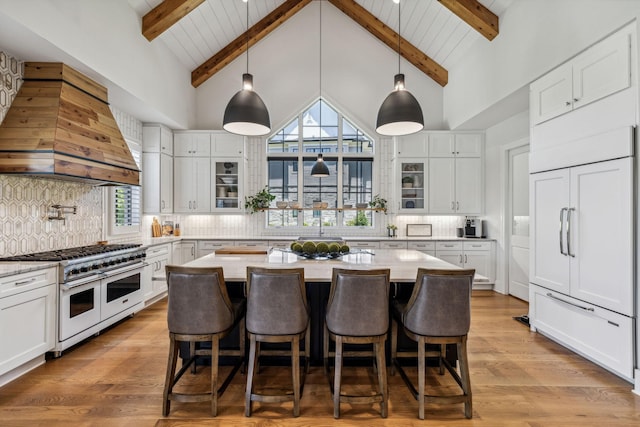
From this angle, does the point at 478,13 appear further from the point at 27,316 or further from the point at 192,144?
the point at 27,316

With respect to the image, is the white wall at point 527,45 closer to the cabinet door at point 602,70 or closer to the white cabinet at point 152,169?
the cabinet door at point 602,70

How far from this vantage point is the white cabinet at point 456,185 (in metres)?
5.85

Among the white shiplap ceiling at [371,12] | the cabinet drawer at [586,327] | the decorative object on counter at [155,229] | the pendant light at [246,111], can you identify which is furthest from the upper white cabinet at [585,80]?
the decorative object on counter at [155,229]

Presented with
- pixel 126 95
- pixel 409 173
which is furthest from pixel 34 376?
pixel 409 173

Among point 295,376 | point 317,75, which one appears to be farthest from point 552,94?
point 317,75

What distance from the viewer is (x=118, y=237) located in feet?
15.6

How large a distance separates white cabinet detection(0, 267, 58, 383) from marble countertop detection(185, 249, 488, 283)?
1232 mm

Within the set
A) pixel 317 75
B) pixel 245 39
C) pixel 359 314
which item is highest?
pixel 245 39

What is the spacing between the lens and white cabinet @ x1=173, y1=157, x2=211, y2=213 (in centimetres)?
Answer: 583

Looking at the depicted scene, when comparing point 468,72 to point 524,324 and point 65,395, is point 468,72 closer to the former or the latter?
point 524,324

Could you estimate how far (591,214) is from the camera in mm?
2908

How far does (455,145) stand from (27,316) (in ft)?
20.0

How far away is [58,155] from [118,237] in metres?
2.04

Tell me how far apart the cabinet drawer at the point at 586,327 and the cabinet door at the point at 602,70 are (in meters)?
1.84
